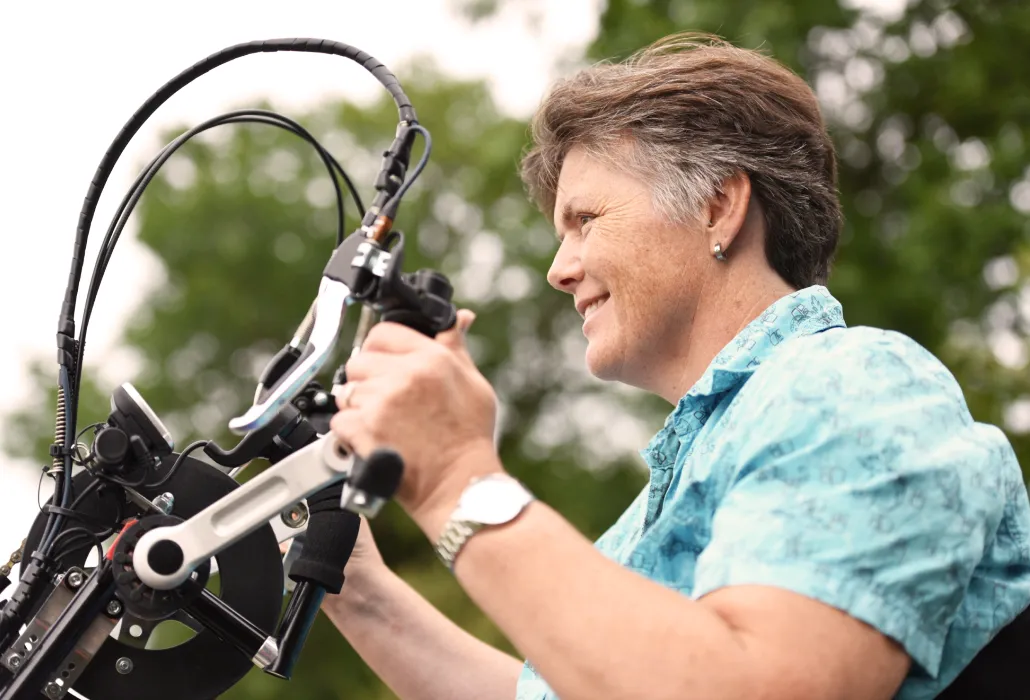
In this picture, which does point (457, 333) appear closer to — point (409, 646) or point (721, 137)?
point (721, 137)

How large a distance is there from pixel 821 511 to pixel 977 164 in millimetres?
10174

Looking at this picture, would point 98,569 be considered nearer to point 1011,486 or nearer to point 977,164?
point 1011,486

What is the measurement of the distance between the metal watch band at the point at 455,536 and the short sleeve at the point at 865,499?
0.31 meters

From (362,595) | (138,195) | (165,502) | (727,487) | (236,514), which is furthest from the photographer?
(362,595)

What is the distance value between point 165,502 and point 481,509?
624 mm

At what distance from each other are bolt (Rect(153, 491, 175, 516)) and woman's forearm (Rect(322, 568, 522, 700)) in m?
0.77

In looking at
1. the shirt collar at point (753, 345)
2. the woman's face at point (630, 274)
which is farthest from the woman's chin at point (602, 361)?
the shirt collar at point (753, 345)

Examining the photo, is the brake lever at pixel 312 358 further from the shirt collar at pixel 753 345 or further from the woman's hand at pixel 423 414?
the shirt collar at pixel 753 345

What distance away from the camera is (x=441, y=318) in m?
1.58

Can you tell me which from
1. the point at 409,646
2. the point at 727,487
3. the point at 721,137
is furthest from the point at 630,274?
the point at 409,646

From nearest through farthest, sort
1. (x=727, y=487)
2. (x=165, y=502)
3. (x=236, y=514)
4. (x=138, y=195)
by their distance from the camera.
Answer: (x=236, y=514) < (x=727, y=487) < (x=165, y=502) < (x=138, y=195)

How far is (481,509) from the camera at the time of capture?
1.53 metres

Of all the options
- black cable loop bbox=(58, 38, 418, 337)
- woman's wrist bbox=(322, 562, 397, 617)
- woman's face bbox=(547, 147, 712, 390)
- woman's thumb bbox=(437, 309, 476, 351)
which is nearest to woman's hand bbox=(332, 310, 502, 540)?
woman's thumb bbox=(437, 309, 476, 351)

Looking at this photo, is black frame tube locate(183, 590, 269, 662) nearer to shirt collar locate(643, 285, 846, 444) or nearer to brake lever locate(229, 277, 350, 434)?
brake lever locate(229, 277, 350, 434)
